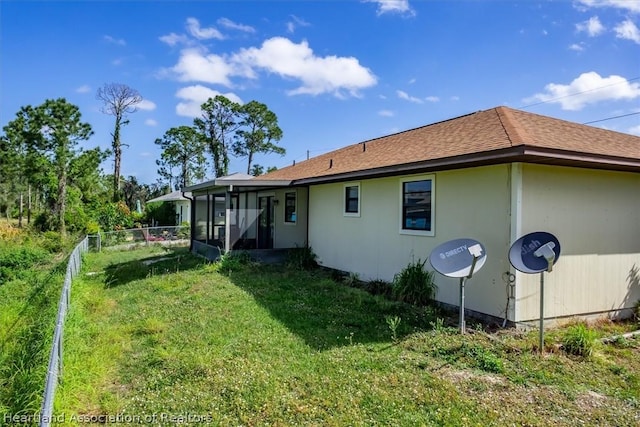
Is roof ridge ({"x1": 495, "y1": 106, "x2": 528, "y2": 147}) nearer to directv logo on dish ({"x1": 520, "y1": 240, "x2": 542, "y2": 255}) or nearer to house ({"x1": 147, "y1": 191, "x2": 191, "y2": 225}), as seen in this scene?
directv logo on dish ({"x1": 520, "y1": 240, "x2": 542, "y2": 255})

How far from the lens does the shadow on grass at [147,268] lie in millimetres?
10281

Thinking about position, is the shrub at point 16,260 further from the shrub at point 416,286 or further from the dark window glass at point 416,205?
the dark window glass at point 416,205

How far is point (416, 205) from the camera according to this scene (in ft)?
25.4

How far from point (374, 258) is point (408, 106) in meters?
9.86

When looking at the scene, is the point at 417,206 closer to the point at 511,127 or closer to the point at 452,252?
the point at 452,252

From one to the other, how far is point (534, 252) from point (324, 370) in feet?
10.3

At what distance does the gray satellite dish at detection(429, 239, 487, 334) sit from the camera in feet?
17.6

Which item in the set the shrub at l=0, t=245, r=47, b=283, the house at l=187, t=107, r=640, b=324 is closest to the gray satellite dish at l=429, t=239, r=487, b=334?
the house at l=187, t=107, r=640, b=324

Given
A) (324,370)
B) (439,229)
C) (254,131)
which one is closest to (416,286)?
(439,229)

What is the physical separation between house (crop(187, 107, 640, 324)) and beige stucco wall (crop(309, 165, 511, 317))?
2 cm

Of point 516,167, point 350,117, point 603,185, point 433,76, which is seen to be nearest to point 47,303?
point 516,167

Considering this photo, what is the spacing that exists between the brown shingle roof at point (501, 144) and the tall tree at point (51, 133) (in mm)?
19182

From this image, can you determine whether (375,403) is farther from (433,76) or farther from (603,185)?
(433,76)

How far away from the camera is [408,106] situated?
16578 mm
